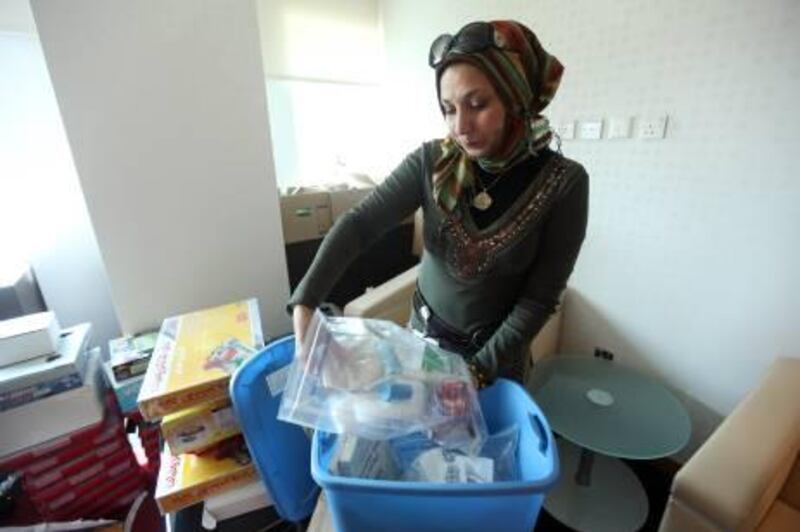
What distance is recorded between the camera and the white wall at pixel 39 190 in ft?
4.47

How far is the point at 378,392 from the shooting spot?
57 cm

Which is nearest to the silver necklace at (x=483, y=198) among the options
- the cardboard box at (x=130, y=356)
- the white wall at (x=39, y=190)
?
the cardboard box at (x=130, y=356)

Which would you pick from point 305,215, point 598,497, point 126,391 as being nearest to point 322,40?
point 305,215

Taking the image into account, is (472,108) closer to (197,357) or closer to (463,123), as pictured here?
(463,123)

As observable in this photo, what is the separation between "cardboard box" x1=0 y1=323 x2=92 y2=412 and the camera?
1024mm

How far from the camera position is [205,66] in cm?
126

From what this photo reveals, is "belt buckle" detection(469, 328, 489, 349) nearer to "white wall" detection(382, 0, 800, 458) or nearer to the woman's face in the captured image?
the woman's face

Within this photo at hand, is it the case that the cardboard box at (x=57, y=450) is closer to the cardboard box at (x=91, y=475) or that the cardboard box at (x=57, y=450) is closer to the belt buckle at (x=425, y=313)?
the cardboard box at (x=91, y=475)

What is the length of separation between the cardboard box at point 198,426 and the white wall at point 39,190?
1029 mm

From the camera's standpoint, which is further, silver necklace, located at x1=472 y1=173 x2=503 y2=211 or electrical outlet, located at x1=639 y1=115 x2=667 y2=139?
electrical outlet, located at x1=639 y1=115 x2=667 y2=139

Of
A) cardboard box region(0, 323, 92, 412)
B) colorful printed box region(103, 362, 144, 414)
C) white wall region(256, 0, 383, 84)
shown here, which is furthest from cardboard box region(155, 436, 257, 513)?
white wall region(256, 0, 383, 84)

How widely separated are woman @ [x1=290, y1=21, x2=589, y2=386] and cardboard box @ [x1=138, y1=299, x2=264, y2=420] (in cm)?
35

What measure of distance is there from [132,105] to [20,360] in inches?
31.6

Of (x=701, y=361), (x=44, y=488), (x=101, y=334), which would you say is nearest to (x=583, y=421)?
(x=701, y=361)
